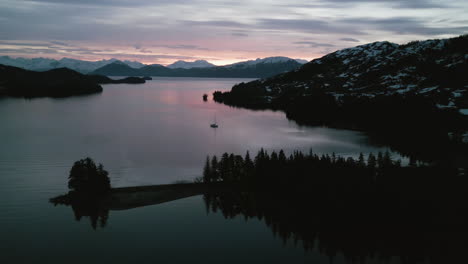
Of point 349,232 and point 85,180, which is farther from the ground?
point 85,180

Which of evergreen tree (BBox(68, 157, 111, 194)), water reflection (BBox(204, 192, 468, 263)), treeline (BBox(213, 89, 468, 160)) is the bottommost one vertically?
water reflection (BBox(204, 192, 468, 263))

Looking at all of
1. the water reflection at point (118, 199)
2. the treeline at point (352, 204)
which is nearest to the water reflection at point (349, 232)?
the treeline at point (352, 204)

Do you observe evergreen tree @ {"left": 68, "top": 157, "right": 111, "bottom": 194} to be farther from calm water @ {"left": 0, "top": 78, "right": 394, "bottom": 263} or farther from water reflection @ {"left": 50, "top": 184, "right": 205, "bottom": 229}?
calm water @ {"left": 0, "top": 78, "right": 394, "bottom": 263}

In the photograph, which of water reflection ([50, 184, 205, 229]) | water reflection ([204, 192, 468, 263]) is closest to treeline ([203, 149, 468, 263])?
water reflection ([204, 192, 468, 263])

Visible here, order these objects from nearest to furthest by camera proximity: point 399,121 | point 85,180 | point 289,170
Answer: point 85,180
point 289,170
point 399,121

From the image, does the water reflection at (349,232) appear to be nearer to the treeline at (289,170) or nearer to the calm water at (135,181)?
the calm water at (135,181)

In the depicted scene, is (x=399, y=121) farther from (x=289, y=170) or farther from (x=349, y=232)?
(x=349, y=232)

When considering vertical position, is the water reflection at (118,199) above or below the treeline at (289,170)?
below

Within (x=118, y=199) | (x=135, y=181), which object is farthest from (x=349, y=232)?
(x=135, y=181)

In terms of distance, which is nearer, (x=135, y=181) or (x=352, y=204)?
(x=352, y=204)

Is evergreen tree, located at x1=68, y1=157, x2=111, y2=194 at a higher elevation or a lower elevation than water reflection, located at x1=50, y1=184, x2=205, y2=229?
higher
